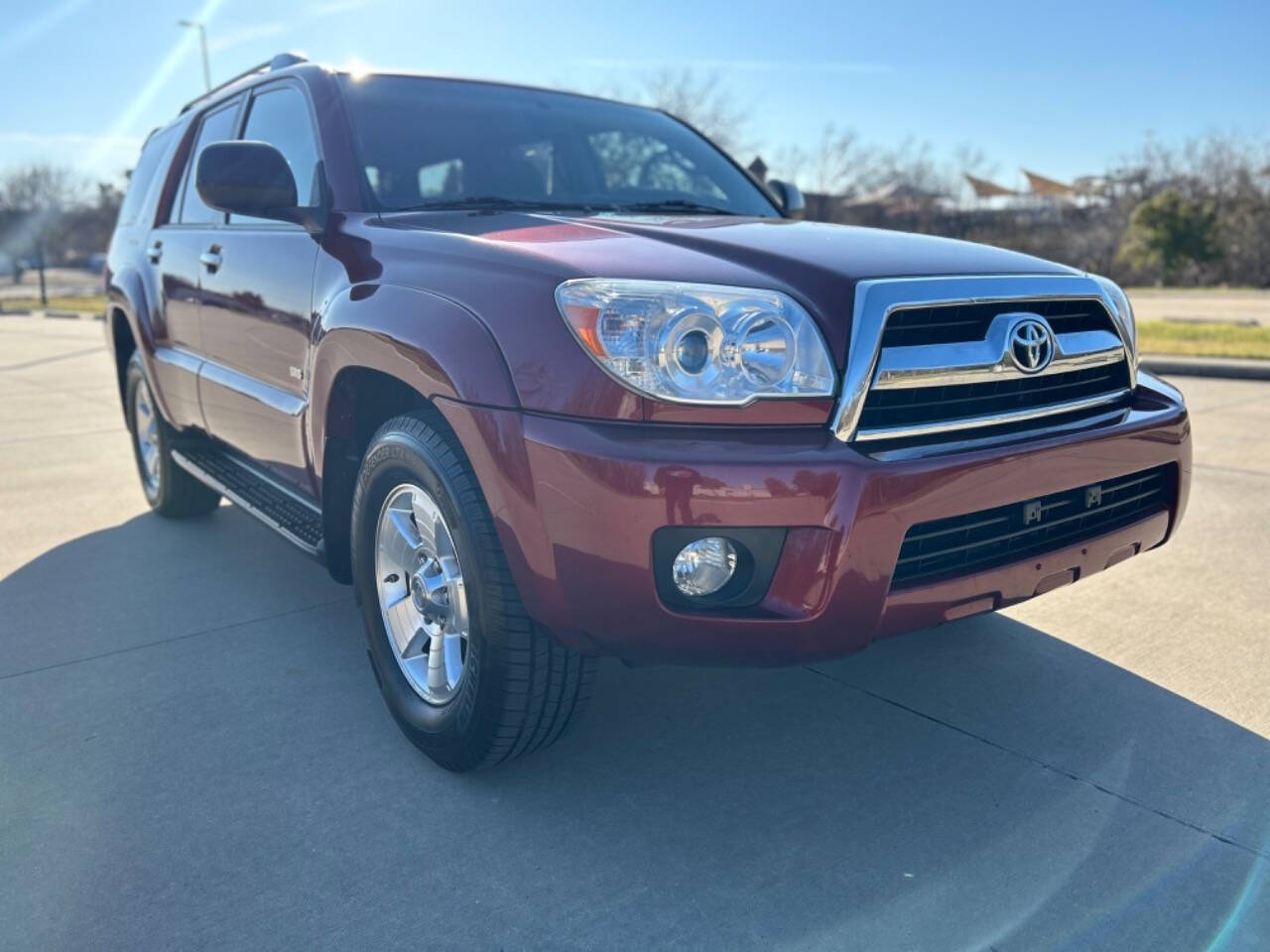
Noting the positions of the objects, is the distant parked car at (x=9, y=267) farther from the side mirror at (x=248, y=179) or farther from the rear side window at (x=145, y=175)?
the side mirror at (x=248, y=179)

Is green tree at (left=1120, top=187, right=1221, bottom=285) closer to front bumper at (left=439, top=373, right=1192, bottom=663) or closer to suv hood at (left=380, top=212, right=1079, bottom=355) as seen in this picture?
suv hood at (left=380, top=212, right=1079, bottom=355)

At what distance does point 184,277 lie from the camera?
417cm

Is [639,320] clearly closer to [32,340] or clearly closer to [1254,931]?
[1254,931]

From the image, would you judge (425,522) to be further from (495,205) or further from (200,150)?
(200,150)

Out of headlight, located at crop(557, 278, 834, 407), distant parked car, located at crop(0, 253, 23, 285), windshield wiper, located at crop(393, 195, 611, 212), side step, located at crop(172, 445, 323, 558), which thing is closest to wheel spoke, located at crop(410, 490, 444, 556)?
side step, located at crop(172, 445, 323, 558)

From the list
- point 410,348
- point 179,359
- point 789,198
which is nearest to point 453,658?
point 410,348

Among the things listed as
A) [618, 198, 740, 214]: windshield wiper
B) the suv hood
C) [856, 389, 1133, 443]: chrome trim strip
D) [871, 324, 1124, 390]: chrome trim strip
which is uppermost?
[618, 198, 740, 214]: windshield wiper

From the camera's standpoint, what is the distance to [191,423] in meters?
4.34

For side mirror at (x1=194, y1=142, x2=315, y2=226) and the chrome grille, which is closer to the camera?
the chrome grille

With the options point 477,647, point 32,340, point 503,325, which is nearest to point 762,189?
point 503,325

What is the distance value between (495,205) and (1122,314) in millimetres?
1782

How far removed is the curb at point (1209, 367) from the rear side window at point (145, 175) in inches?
307

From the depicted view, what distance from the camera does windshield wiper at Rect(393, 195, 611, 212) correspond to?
312 cm

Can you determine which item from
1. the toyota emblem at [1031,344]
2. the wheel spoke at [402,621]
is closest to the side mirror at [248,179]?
the wheel spoke at [402,621]
